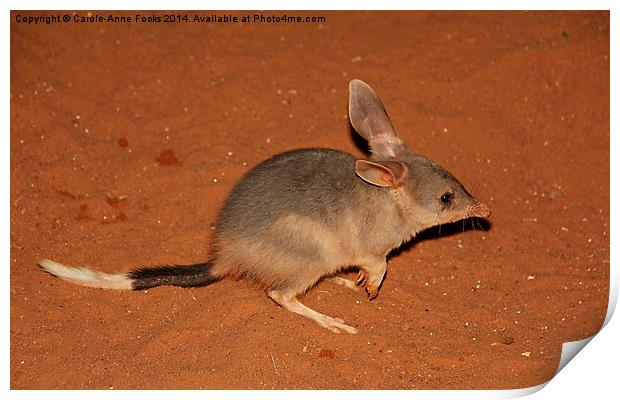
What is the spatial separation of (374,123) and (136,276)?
2095 millimetres

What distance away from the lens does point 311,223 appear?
5.01m

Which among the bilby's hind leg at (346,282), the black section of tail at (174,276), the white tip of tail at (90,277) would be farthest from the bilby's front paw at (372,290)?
the white tip of tail at (90,277)

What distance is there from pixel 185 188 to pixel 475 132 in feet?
9.17

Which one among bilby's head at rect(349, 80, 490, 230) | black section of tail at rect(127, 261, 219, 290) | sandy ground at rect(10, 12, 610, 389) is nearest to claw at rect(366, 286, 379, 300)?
sandy ground at rect(10, 12, 610, 389)

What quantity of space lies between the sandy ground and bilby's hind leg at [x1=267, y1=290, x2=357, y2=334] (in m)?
0.07

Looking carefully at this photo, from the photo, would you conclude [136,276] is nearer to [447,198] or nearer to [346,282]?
[346,282]

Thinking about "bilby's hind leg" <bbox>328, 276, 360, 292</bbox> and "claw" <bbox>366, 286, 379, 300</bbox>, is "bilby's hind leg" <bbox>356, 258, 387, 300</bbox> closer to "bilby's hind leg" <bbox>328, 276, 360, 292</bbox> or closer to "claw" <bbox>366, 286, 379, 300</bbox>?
"claw" <bbox>366, 286, 379, 300</bbox>

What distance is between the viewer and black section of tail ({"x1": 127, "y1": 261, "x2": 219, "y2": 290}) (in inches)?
207

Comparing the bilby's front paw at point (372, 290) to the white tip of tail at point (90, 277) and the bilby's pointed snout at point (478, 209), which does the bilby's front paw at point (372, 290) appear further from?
the white tip of tail at point (90, 277)

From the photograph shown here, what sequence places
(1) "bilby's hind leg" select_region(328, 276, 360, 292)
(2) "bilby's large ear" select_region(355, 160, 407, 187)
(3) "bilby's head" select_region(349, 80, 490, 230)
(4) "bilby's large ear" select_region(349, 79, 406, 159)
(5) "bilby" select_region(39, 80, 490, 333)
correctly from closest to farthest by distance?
1. (2) "bilby's large ear" select_region(355, 160, 407, 187)
2. (5) "bilby" select_region(39, 80, 490, 333)
3. (3) "bilby's head" select_region(349, 80, 490, 230)
4. (4) "bilby's large ear" select_region(349, 79, 406, 159)
5. (1) "bilby's hind leg" select_region(328, 276, 360, 292)

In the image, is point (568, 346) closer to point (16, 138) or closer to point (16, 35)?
point (16, 138)

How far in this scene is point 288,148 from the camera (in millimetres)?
6668

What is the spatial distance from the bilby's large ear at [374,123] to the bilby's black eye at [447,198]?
0.48 metres

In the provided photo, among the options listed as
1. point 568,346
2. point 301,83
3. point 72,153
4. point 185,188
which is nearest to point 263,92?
point 301,83
